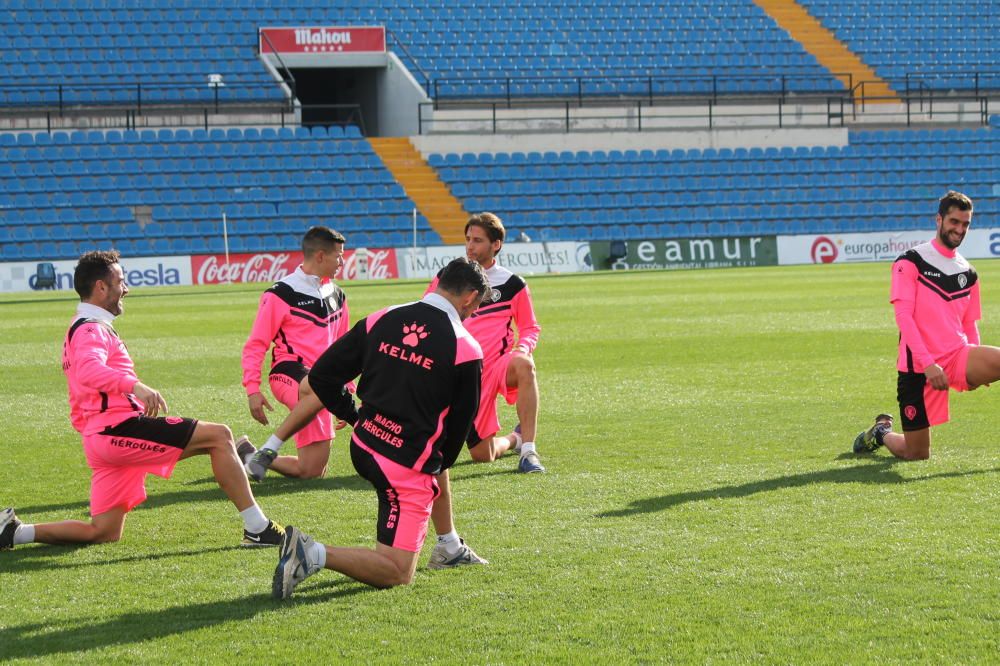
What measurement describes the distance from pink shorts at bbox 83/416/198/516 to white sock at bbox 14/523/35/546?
0.36 m

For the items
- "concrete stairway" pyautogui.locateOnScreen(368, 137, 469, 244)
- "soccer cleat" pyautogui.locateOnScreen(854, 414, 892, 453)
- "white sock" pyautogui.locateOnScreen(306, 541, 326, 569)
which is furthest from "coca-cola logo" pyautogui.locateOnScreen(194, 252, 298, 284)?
"white sock" pyautogui.locateOnScreen(306, 541, 326, 569)

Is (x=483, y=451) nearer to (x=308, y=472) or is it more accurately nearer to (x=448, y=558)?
(x=308, y=472)

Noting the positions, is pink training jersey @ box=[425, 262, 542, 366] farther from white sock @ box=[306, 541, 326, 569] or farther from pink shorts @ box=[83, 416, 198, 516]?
white sock @ box=[306, 541, 326, 569]

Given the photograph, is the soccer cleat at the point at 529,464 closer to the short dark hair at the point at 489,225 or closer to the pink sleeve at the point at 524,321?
the pink sleeve at the point at 524,321

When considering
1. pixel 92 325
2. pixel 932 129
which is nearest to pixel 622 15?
pixel 932 129

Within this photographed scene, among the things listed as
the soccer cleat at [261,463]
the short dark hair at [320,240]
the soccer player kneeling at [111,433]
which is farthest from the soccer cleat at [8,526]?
the short dark hair at [320,240]

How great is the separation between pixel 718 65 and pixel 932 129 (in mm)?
7155

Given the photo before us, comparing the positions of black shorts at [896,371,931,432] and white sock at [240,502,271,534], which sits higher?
black shorts at [896,371,931,432]

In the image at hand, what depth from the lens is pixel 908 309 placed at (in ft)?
26.8

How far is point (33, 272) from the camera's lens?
2955 centimetres

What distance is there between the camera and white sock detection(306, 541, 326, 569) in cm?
518

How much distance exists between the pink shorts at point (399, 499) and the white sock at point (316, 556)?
296mm

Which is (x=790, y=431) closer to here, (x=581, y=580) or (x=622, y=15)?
(x=581, y=580)

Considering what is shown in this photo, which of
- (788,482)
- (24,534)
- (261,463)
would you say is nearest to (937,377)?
(788,482)
